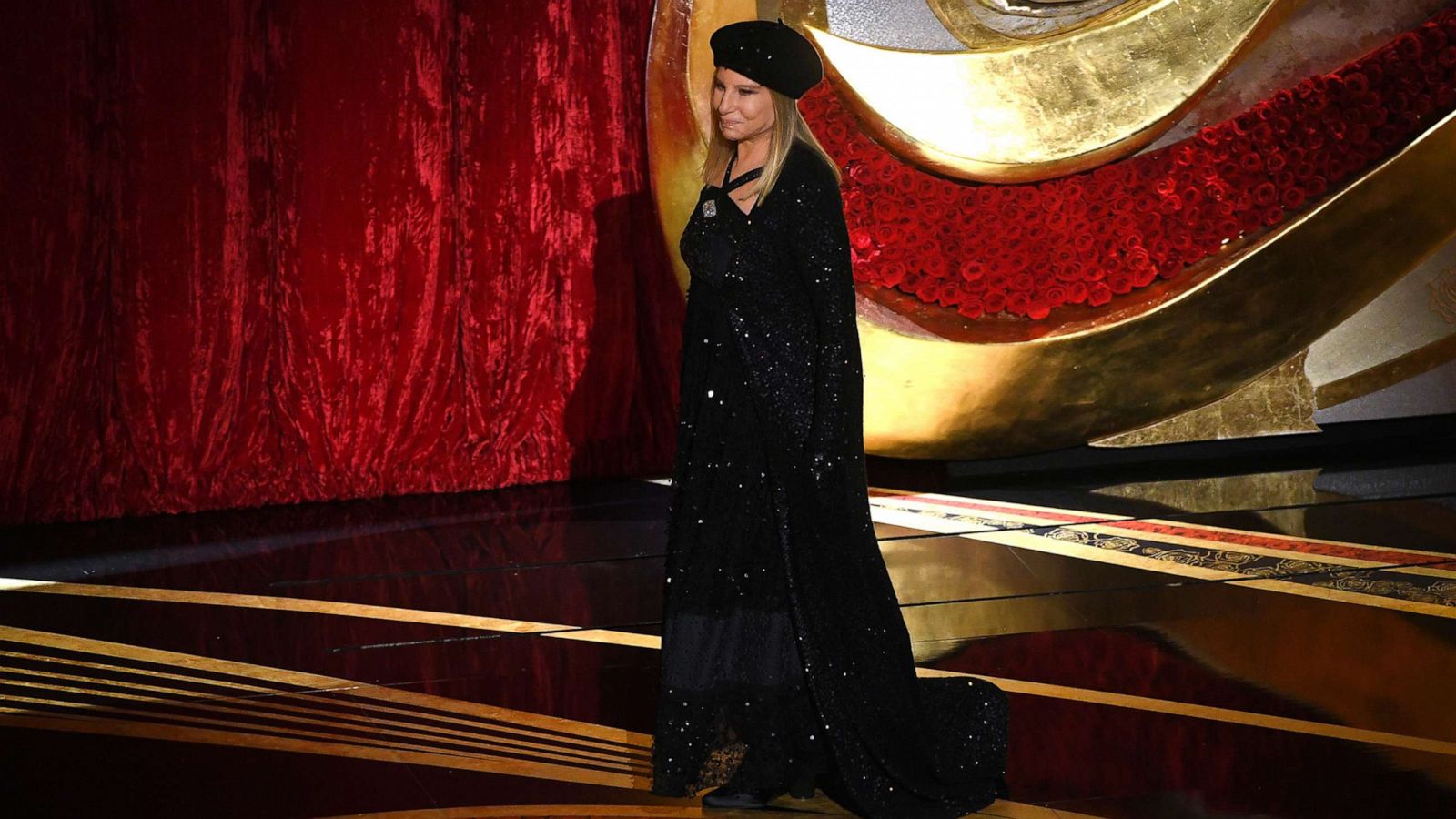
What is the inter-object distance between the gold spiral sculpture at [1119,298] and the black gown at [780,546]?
236cm

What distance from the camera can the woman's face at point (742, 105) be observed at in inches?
88.9

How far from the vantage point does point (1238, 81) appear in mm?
4812

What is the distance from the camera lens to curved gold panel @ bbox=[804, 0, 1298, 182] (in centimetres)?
470

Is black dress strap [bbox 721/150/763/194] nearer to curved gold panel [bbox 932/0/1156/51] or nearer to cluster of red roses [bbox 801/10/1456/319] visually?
cluster of red roses [bbox 801/10/1456/319]

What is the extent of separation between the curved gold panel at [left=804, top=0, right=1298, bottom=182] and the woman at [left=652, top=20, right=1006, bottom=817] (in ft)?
8.16

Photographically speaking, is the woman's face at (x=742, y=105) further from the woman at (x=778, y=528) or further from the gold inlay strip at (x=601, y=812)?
the gold inlay strip at (x=601, y=812)

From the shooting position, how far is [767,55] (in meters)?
2.23

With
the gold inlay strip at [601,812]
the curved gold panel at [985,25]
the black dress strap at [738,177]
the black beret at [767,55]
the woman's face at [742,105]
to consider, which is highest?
the curved gold panel at [985,25]

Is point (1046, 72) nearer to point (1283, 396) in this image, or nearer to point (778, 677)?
point (1283, 396)

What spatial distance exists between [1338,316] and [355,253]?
325 cm

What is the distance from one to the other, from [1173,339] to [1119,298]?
22cm

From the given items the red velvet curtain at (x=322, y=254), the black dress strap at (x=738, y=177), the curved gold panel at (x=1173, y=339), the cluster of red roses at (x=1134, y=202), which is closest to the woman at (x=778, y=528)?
the black dress strap at (x=738, y=177)

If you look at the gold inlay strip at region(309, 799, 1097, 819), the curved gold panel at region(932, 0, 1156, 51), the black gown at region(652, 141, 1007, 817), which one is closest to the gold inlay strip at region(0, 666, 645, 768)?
the gold inlay strip at region(309, 799, 1097, 819)

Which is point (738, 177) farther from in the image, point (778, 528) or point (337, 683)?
point (337, 683)
